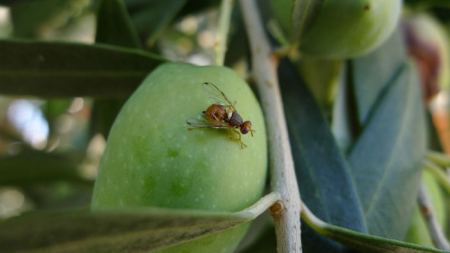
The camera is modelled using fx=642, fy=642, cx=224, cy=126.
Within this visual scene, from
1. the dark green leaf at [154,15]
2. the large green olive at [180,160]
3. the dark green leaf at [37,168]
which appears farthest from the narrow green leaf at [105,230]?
the dark green leaf at [37,168]

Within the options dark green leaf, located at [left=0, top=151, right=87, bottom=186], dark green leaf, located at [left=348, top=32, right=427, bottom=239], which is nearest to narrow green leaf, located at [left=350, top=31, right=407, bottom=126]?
dark green leaf, located at [left=348, top=32, right=427, bottom=239]

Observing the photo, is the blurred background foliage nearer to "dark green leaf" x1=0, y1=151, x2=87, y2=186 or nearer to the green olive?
"dark green leaf" x1=0, y1=151, x2=87, y2=186

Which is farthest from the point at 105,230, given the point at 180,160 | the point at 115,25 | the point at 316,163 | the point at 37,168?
the point at 37,168

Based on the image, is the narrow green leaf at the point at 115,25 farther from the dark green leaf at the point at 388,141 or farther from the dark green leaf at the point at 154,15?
the dark green leaf at the point at 388,141

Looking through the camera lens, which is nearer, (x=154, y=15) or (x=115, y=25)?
(x=115, y=25)

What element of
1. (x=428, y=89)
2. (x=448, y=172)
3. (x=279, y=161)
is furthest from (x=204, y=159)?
(x=428, y=89)

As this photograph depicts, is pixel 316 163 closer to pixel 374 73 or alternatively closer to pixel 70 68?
pixel 374 73
